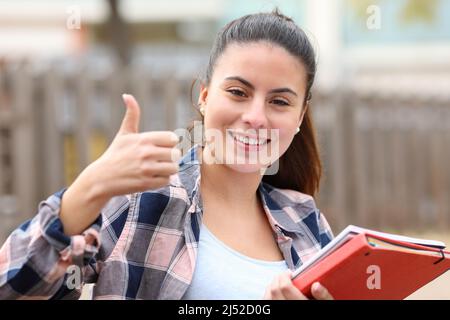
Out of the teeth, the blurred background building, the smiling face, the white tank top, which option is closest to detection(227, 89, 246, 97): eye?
the smiling face

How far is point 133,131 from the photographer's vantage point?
159 cm

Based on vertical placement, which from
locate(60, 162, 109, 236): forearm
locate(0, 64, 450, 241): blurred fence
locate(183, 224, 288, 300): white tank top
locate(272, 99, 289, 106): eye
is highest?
locate(272, 99, 289, 106): eye

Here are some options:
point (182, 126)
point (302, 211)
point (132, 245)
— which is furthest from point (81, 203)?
point (182, 126)

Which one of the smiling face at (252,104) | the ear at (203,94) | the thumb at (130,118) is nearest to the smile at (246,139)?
the smiling face at (252,104)

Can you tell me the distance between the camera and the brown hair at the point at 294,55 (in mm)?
2102

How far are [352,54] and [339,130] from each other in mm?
6326

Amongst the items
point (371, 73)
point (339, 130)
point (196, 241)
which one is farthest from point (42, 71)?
point (371, 73)

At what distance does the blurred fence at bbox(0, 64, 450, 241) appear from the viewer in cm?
575

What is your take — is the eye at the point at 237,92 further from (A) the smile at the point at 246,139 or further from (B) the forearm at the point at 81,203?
(B) the forearm at the point at 81,203

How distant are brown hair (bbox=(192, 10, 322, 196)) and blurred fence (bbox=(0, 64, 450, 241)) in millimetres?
2953

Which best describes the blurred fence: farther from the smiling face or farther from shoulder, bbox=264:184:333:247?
the smiling face

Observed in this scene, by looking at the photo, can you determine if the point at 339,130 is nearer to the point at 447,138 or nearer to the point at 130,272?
the point at 447,138

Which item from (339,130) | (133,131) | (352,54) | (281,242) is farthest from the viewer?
(352,54)
